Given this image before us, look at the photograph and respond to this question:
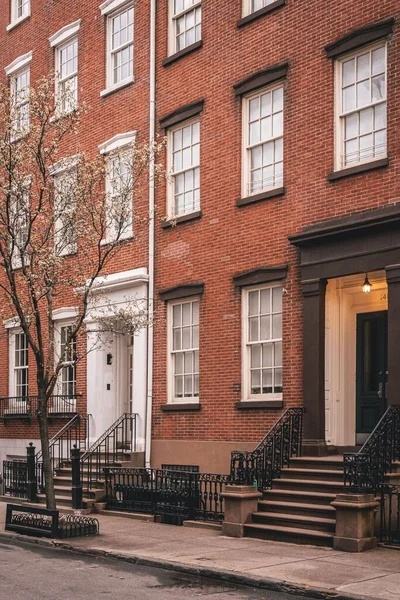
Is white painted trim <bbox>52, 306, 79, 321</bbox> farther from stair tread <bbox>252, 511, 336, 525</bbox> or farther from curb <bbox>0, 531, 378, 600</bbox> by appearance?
stair tread <bbox>252, 511, 336, 525</bbox>

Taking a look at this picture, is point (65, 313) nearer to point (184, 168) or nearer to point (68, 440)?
point (68, 440)

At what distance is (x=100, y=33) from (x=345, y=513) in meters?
13.6

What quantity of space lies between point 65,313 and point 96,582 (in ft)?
39.0

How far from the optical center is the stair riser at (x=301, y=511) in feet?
44.8

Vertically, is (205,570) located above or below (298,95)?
below

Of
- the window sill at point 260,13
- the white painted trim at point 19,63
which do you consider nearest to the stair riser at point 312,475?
the window sill at point 260,13

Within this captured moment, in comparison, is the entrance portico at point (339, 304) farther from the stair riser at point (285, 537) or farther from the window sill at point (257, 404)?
the stair riser at point (285, 537)

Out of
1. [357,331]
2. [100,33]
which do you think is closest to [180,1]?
[100,33]

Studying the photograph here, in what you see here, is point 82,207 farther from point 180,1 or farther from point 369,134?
point 180,1

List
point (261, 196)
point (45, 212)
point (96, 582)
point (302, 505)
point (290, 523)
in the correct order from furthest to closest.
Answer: point (261, 196) < point (45, 212) < point (302, 505) < point (290, 523) < point (96, 582)

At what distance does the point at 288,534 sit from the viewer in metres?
13.6

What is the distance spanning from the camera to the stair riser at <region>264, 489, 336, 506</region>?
550 inches

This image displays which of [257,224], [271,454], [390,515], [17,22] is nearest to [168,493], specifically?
[271,454]

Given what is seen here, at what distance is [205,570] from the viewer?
1127 cm
